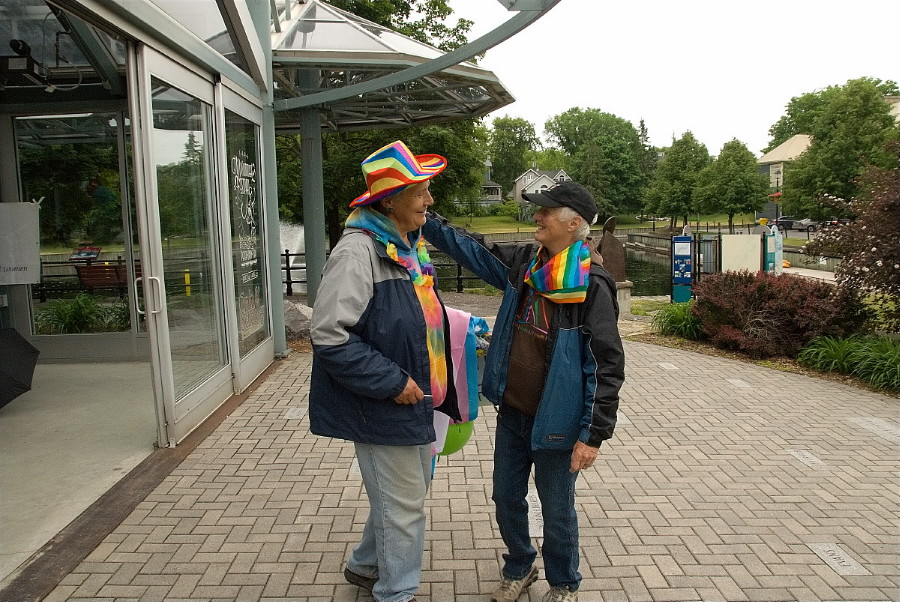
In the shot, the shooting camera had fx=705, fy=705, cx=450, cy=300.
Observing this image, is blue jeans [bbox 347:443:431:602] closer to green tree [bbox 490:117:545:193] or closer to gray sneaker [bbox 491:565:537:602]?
gray sneaker [bbox 491:565:537:602]

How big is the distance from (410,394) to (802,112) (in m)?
Answer: 81.0

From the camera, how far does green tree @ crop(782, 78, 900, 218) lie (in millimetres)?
38219

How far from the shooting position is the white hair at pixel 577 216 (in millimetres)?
2822

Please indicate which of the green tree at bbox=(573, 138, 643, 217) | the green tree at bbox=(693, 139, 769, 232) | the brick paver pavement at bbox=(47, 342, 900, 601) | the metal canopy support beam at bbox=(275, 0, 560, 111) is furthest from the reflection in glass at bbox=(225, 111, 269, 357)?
the green tree at bbox=(573, 138, 643, 217)

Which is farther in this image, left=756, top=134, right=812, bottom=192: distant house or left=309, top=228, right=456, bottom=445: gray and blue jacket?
left=756, top=134, right=812, bottom=192: distant house

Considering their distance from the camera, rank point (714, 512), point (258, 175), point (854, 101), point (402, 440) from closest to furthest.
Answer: point (402, 440) → point (714, 512) → point (258, 175) → point (854, 101)

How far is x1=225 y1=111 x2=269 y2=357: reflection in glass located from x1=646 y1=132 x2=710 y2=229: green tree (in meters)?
60.5

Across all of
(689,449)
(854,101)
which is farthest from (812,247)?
(854,101)

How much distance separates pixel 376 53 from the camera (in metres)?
8.35

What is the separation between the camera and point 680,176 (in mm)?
64938

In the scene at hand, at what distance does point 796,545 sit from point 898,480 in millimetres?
1464

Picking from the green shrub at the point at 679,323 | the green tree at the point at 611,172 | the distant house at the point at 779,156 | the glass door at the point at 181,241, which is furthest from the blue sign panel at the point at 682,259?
the distant house at the point at 779,156

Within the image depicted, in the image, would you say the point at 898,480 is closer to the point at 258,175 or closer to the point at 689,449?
the point at 689,449

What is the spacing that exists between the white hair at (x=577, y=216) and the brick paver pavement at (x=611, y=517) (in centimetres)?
161
